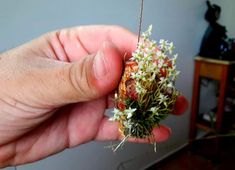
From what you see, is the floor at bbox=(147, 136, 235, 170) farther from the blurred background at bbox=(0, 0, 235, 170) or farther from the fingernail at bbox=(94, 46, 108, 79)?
the fingernail at bbox=(94, 46, 108, 79)

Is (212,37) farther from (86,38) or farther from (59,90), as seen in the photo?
(59,90)

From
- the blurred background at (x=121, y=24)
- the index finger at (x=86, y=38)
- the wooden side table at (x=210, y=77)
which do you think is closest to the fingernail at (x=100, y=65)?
the index finger at (x=86, y=38)

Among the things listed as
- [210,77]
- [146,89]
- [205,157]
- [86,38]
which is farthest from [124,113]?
[205,157]

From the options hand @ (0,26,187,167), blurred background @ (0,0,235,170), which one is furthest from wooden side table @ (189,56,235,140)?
hand @ (0,26,187,167)

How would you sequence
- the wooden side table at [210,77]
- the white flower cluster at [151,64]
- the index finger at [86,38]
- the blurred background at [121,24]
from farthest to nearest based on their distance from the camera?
the wooden side table at [210,77], the blurred background at [121,24], the index finger at [86,38], the white flower cluster at [151,64]

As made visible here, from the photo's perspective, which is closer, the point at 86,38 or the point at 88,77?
the point at 88,77

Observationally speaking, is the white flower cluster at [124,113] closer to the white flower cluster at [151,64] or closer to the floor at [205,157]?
the white flower cluster at [151,64]

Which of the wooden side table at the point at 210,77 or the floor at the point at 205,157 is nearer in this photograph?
the wooden side table at the point at 210,77
